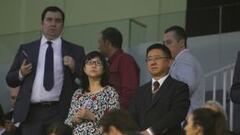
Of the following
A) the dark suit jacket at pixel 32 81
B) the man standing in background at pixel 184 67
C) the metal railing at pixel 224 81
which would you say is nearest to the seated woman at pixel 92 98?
the dark suit jacket at pixel 32 81

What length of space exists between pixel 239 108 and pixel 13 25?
14.2ft

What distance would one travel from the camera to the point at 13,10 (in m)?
13.2

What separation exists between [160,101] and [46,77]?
5.06 feet

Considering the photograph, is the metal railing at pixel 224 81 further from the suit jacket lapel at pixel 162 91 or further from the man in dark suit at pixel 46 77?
the suit jacket lapel at pixel 162 91

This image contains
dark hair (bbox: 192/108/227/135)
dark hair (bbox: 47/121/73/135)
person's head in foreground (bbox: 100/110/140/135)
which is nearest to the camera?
person's head in foreground (bbox: 100/110/140/135)

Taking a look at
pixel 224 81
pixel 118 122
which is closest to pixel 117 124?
pixel 118 122

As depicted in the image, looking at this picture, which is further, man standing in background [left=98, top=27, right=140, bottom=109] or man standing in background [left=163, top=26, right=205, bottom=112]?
man standing in background [left=98, top=27, right=140, bottom=109]

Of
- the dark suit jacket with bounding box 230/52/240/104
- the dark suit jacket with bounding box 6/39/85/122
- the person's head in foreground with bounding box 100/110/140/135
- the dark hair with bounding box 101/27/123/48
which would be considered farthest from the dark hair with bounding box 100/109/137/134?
the dark hair with bounding box 101/27/123/48

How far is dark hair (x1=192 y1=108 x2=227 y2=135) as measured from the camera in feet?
21.2

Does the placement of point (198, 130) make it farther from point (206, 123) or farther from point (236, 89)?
point (236, 89)

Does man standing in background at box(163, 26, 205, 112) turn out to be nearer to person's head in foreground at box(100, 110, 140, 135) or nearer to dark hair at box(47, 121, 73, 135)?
dark hair at box(47, 121, 73, 135)

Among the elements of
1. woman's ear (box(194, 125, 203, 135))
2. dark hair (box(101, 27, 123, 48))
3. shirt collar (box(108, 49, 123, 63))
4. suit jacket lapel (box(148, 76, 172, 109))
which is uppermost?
dark hair (box(101, 27, 123, 48))

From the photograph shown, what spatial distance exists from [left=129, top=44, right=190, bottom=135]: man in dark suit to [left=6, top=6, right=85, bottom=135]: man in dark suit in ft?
3.44

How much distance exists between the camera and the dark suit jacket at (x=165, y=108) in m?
7.31
